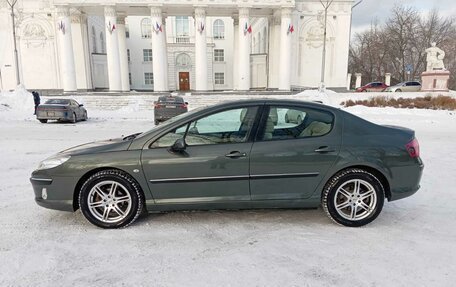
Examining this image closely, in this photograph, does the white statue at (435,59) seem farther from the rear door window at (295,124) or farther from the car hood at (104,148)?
the car hood at (104,148)

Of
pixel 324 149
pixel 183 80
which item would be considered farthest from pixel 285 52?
pixel 324 149

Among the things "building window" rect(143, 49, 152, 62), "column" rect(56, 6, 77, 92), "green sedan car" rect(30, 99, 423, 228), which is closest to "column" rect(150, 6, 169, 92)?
"column" rect(56, 6, 77, 92)

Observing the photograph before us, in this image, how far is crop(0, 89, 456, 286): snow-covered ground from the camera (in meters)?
2.77

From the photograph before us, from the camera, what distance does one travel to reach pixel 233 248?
329cm

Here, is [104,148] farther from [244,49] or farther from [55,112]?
[244,49]

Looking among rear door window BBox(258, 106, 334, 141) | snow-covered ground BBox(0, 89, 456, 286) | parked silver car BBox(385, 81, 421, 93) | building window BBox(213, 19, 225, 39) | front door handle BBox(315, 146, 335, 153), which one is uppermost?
building window BBox(213, 19, 225, 39)

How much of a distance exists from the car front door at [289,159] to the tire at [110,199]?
1.40m

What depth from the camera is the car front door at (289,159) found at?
3.67 m

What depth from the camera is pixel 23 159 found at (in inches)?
293

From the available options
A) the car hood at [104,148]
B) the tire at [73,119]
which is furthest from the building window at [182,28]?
the car hood at [104,148]

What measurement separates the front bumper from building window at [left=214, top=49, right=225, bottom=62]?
45314 mm

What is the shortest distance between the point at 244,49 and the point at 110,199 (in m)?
32.0

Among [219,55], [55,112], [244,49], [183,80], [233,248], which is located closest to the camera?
[233,248]

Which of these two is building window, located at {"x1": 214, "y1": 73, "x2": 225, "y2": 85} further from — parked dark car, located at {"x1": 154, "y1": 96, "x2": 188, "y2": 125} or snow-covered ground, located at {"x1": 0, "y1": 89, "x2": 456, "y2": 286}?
snow-covered ground, located at {"x1": 0, "y1": 89, "x2": 456, "y2": 286}
